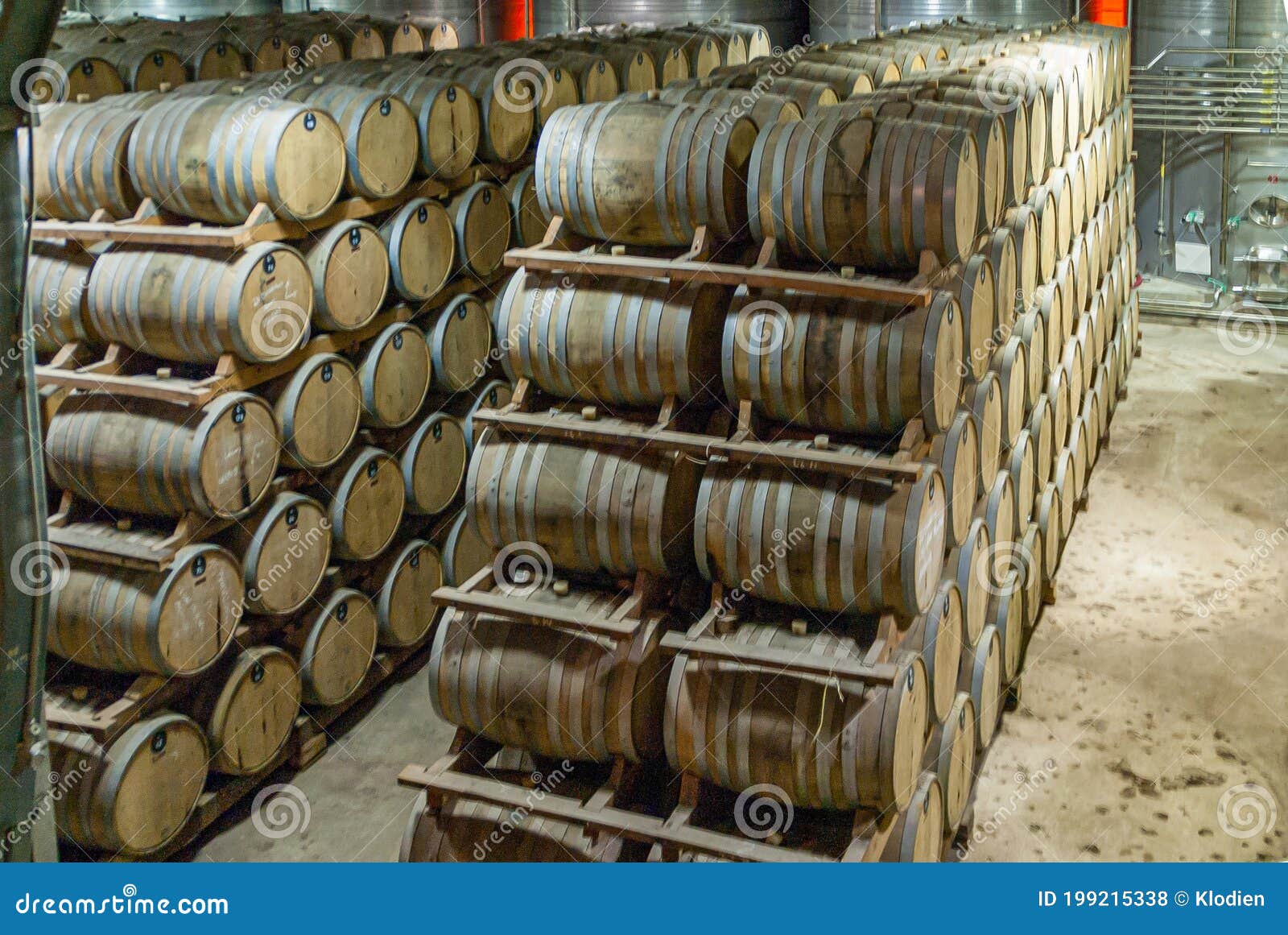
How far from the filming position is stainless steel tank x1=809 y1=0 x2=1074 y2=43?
536 inches

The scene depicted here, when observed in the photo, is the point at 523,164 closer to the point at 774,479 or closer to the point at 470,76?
the point at 470,76

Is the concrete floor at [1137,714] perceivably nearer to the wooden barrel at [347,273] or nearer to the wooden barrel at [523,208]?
the wooden barrel at [347,273]

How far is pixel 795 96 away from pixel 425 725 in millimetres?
3916

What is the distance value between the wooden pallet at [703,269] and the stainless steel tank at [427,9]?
8.15 m

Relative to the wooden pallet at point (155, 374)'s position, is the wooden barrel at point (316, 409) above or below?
below

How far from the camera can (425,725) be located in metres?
7.31

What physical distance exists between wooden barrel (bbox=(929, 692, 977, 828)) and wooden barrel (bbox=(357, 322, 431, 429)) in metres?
3.48

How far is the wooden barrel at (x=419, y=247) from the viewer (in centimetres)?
721

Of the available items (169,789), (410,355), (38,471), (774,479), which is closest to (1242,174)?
(410,355)

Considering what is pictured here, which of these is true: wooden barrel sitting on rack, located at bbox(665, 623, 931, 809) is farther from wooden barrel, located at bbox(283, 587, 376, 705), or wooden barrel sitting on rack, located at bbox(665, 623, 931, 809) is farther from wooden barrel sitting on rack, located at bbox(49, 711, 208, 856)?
wooden barrel, located at bbox(283, 587, 376, 705)

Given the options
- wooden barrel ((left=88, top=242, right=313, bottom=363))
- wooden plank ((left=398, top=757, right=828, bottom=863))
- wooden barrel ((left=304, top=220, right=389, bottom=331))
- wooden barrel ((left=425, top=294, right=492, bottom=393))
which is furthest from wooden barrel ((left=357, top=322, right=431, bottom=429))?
wooden plank ((left=398, top=757, right=828, bottom=863))

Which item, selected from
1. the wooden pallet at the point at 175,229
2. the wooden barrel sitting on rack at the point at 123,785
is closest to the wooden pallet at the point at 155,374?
the wooden pallet at the point at 175,229

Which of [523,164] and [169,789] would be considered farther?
[523,164]

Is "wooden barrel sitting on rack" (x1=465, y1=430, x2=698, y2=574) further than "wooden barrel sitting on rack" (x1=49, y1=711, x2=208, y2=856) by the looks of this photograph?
No
